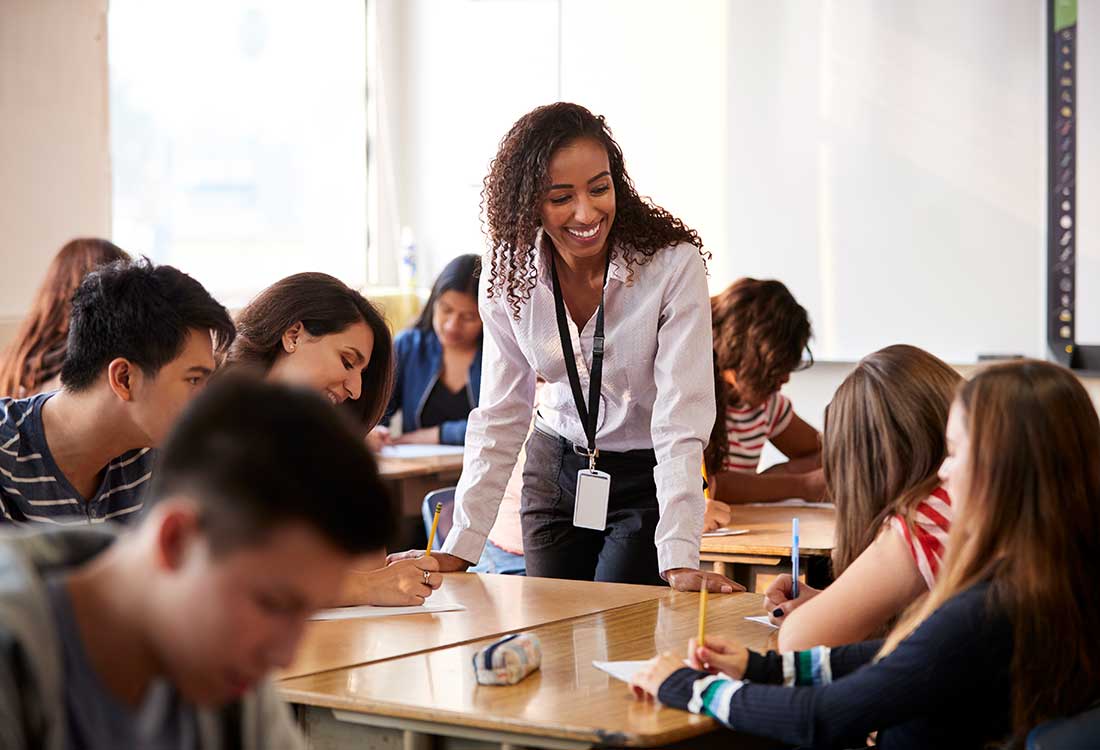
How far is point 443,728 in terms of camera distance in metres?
1.71

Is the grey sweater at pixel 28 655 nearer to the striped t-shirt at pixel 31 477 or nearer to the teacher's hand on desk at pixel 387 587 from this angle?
the striped t-shirt at pixel 31 477

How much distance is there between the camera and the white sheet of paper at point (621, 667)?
1.87m

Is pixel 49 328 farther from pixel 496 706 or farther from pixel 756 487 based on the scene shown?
pixel 496 706

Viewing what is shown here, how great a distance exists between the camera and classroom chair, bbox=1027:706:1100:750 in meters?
1.52

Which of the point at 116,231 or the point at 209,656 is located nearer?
the point at 209,656

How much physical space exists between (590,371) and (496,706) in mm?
1055

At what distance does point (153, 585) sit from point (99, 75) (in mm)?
4272

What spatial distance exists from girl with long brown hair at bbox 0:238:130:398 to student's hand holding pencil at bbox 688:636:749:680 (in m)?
2.36

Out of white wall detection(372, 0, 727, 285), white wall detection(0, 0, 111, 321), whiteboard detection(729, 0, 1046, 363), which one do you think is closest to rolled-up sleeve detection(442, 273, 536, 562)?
white wall detection(0, 0, 111, 321)

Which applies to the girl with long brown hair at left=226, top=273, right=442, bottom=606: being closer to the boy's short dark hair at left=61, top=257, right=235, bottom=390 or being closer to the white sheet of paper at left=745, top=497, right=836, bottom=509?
the boy's short dark hair at left=61, top=257, right=235, bottom=390

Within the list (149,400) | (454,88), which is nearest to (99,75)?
(454,88)

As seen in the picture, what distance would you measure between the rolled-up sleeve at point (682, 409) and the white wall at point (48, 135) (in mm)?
2812

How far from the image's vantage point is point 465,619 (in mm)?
2254

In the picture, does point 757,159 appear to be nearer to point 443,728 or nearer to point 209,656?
point 443,728
